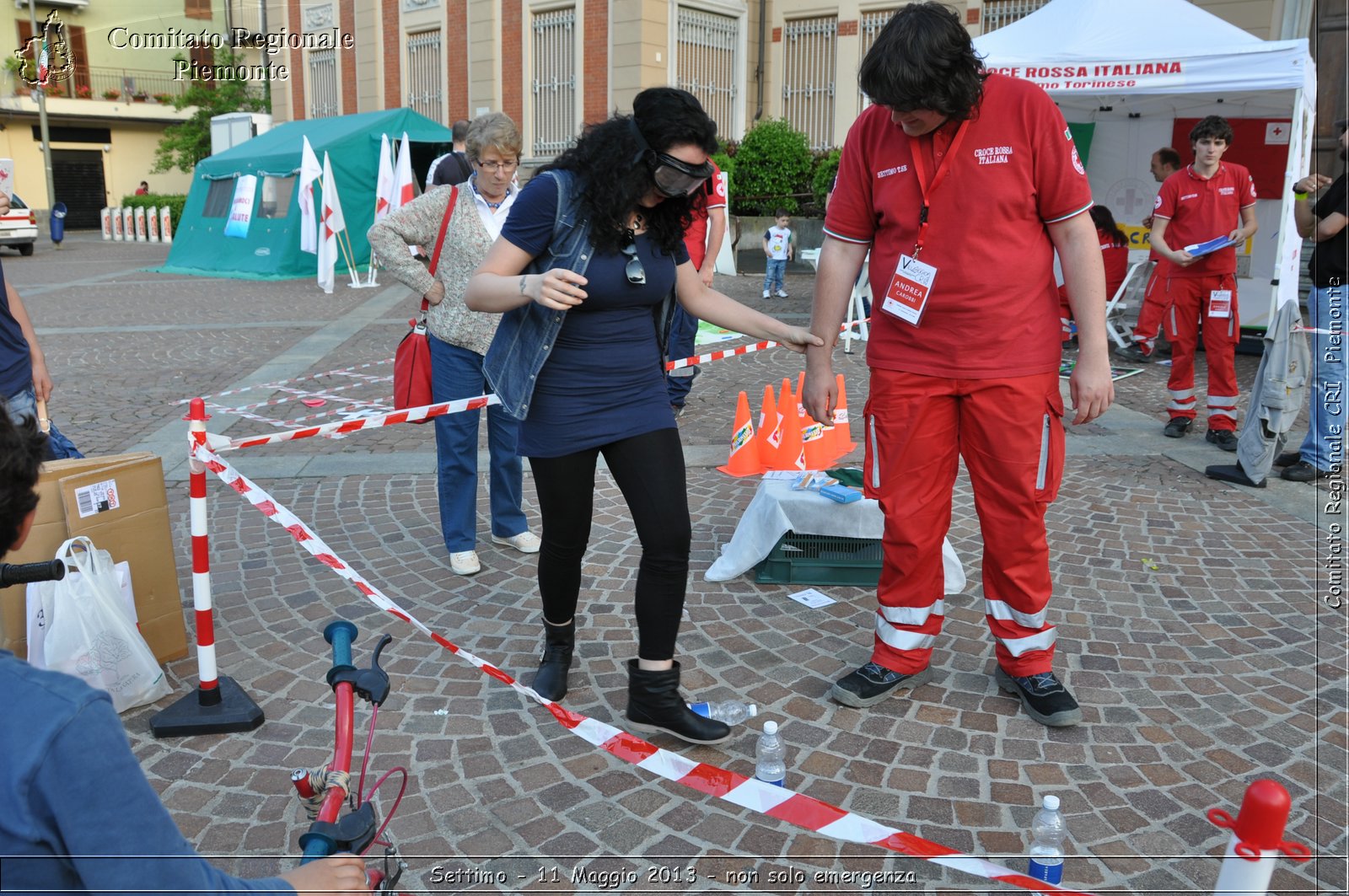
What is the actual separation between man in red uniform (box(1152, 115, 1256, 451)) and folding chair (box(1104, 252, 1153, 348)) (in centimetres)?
315

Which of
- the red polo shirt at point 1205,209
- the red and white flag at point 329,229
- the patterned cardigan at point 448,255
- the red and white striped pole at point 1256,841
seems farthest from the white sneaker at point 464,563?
the red and white flag at point 329,229

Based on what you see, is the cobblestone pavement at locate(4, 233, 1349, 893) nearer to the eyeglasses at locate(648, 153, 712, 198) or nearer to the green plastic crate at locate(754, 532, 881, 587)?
the green plastic crate at locate(754, 532, 881, 587)

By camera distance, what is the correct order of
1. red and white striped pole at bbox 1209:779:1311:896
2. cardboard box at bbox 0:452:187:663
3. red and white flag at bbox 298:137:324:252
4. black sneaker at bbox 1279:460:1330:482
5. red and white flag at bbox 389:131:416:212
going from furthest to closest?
1. red and white flag at bbox 298:137:324:252
2. red and white flag at bbox 389:131:416:212
3. black sneaker at bbox 1279:460:1330:482
4. cardboard box at bbox 0:452:187:663
5. red and white striped pole at bbox 1209:779:1311:896

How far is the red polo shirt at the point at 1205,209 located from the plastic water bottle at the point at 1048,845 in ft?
18.4

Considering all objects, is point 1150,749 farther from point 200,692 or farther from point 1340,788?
point 200,692

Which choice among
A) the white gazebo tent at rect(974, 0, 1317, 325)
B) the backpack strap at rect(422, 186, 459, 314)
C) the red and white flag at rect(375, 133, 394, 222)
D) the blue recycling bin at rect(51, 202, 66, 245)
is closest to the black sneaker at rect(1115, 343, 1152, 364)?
the white gazebo tent at rect(974, 0, 1317, 325)

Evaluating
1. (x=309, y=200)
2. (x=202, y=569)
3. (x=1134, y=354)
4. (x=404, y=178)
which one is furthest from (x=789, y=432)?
(x=309, y=200)

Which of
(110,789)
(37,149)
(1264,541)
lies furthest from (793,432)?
(37,149)

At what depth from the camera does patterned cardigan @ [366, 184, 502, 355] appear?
14.6 feet

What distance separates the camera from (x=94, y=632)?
126 inches

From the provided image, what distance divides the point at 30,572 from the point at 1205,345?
6.98 meters

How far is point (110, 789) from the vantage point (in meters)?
1.24

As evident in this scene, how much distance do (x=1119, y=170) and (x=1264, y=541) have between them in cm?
806

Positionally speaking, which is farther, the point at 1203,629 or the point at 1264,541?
the point at 1264,541
